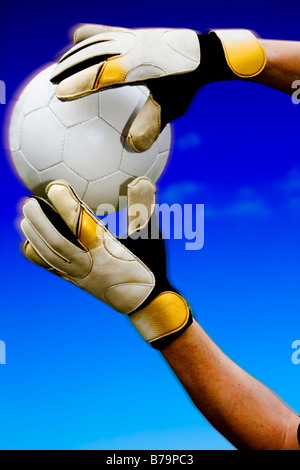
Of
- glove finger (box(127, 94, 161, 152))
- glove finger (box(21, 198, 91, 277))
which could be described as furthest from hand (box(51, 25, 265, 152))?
glove finger (box(21, 198, 91, 277))

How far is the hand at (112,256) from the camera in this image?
3.47 m

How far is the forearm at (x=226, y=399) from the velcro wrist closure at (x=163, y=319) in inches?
2.4

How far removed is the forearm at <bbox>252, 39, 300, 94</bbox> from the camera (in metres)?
3.54

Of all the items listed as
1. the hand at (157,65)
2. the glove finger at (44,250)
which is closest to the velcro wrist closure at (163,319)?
the glove finger at (44,250)

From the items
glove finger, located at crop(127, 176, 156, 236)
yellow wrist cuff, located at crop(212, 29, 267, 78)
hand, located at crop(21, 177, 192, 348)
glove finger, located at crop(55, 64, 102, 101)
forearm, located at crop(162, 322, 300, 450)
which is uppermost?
yellow wrist cuff, located at crop(212, 29, 267, 78)

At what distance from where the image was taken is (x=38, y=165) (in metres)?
3.75

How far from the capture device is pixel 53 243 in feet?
11.5

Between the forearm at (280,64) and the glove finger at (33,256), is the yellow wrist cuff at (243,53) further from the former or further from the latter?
the glove finger at (33,256)

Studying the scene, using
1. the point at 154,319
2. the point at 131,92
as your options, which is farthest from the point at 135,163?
the point at 154,319

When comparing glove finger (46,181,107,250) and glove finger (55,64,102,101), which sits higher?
glove finger (55,64,102,101)

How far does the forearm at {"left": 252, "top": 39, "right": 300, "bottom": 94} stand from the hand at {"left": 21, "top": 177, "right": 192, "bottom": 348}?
1006 millimetres

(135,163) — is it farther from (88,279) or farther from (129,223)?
(88,279)

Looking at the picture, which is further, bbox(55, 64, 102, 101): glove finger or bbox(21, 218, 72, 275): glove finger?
bbox(21, 218, 72, 275): glove finger

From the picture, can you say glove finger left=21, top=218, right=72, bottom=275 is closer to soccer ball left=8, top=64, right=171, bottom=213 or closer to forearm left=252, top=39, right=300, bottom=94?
soccer ball left=8, top=64, right=171, bottom=213
